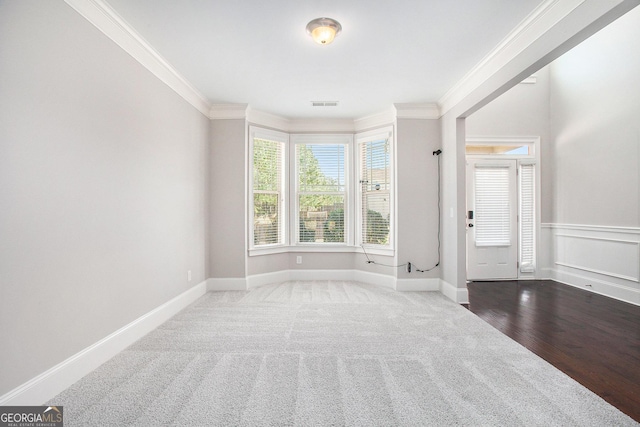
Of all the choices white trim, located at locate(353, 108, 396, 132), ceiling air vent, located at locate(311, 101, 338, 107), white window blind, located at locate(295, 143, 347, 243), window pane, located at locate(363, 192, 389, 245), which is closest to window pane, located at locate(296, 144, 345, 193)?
white window blind, located at locate(295, 143, 347, 243)

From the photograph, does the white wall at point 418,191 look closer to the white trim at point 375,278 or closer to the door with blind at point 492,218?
the white trim at point 375,278

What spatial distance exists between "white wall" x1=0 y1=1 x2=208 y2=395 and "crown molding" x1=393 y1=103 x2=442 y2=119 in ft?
9.87

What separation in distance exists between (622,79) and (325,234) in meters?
4.52

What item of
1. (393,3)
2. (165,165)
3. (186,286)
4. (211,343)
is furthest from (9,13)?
(186,286)

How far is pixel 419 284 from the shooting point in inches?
168

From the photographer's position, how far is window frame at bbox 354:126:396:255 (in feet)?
14.4

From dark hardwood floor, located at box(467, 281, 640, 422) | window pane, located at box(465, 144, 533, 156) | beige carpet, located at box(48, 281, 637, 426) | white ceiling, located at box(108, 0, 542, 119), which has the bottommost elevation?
dark hardwood floor, located at box(467, 281, 640, 422)

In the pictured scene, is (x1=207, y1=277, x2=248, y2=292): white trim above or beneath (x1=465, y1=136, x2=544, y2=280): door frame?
beneath

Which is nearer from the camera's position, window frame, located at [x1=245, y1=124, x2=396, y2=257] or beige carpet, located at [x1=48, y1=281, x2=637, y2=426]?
beige carpet, located at [x1=48, y1=281, x2=637, y2=426]

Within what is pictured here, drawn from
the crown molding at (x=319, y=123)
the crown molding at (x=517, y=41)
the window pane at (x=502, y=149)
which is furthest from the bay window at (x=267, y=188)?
the window pane at (x=502, y=149)

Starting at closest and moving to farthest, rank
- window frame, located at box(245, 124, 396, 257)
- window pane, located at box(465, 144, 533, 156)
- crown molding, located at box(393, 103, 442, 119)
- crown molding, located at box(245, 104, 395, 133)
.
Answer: crown molding, located at box(393, 103, 442, 119) < crown molding, located at box(245, 104, 395, 133) < window frame, located at box(245, 124, 396, 257) < window pane, located at box(465, 144, 533, 156)

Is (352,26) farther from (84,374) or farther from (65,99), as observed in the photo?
(84,374)

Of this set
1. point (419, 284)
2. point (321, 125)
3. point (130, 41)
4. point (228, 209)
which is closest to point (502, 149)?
point (419, 284)

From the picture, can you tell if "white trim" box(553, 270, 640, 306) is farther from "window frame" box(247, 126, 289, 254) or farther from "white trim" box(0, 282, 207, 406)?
"white trim" box(0, 282, 207, 406)
